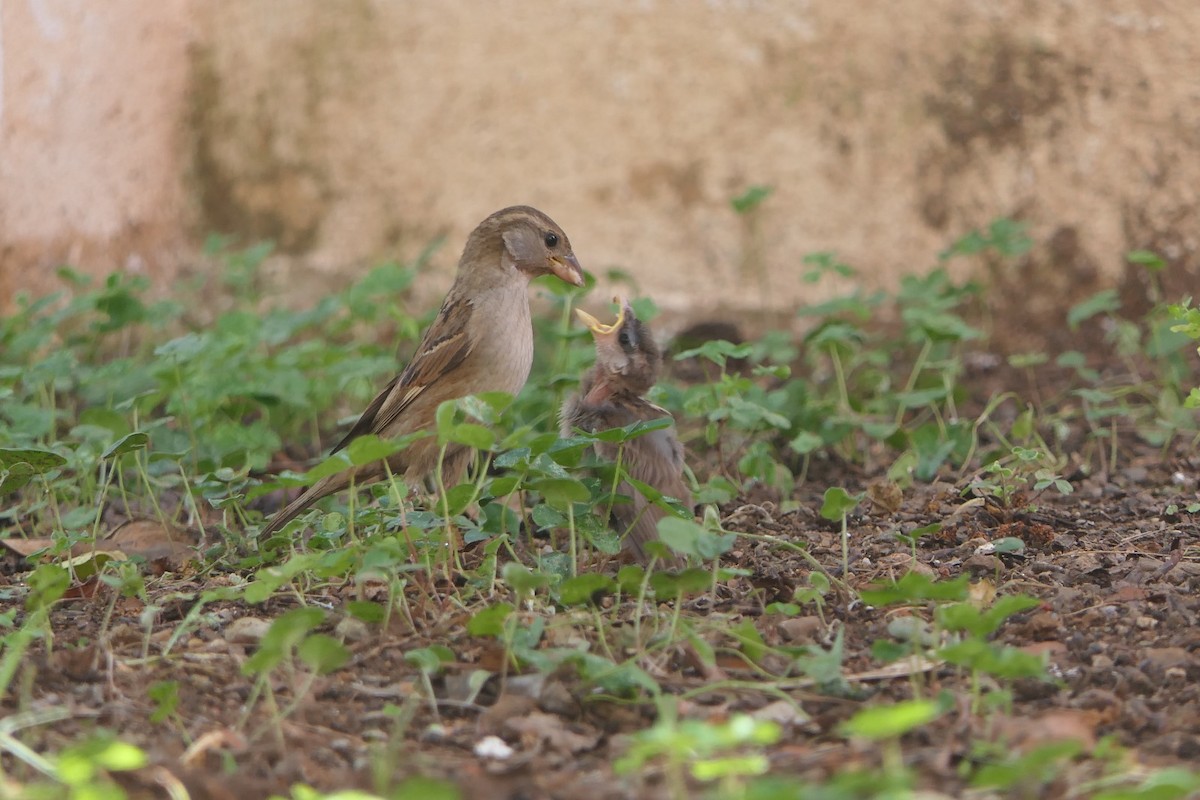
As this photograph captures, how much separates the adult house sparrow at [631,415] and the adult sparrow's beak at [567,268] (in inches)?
12.6

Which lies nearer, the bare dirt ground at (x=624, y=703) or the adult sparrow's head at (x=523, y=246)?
the bare dirt ground at (x=624, y=703)

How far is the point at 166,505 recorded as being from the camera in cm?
579

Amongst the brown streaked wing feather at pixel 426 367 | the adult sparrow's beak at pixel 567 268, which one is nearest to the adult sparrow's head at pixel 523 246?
the adult sparrow's beak at pixel 567 268

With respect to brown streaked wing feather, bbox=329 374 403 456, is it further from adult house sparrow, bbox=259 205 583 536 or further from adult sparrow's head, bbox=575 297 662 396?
adult sparrow's head, bbox=575 297 662 396

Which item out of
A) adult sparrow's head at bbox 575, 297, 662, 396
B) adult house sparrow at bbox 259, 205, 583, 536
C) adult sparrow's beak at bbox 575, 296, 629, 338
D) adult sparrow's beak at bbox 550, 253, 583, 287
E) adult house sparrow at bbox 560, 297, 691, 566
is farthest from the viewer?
adult sparrow's beak at bbox 550, 253, 583, 287

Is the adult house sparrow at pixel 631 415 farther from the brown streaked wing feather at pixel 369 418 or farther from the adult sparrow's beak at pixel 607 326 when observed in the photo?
the brown streaked wing feather at pixel 369 418

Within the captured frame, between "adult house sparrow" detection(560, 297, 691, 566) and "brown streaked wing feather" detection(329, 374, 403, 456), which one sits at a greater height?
"adult house sparrow" detection(560, 297, 691, 566)

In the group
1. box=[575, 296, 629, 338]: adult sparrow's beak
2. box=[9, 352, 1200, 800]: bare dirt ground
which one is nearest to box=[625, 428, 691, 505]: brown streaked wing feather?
box=[9, 352, 1200, 800]: bare dirt ground

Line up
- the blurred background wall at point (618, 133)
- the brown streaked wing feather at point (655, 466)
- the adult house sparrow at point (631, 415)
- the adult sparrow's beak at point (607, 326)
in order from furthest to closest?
the blurred background wall at point (618, 133)
the adult sparrow's beak at point (607, 326)
the brown streaked wing feather at point (655, 466)
the adult house sparrow at point (631, 415)

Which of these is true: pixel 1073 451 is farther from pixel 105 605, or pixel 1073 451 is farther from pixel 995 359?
pixel 105 605

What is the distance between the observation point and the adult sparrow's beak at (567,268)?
5637mm

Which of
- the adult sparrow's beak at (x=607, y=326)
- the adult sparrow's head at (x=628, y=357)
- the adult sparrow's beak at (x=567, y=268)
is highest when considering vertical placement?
the adult sparrow's beak at (x=567, y=268)

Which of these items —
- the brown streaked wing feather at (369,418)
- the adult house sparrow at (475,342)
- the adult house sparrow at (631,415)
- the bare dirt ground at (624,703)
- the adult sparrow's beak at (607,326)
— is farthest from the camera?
the brown streaked wing feather at (369,418)

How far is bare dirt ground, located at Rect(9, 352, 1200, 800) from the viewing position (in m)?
3.05
